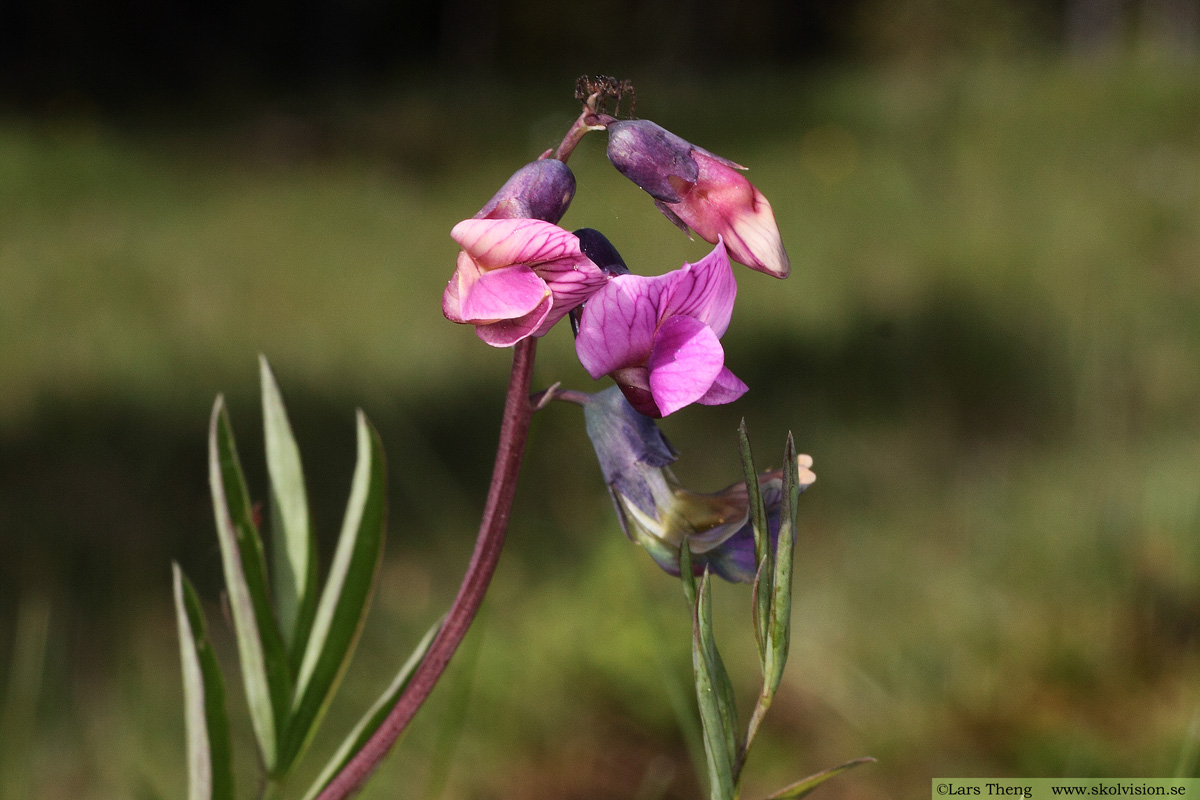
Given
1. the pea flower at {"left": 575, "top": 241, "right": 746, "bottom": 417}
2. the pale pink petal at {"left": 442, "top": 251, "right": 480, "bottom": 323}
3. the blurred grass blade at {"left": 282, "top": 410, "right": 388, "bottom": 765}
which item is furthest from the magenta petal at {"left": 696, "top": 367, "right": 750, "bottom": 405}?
the blurred grass blade at {"left": 282, "top": 410, "right": 388, "bottom": 765}

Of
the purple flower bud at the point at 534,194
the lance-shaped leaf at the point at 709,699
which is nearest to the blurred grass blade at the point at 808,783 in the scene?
the lance-shaped leaf at the point at 709,699

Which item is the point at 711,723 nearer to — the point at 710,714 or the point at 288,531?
the point at 710,714

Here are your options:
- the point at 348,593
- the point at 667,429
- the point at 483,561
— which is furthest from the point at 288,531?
the point at 667,429

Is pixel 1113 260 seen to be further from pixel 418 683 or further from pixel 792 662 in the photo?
pixel 418 683

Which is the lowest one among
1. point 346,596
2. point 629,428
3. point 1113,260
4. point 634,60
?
point 634,60

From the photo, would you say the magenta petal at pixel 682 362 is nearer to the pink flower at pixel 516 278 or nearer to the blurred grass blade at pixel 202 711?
the pink flower at pixel 516 278

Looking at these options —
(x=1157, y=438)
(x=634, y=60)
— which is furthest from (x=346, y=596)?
(x=634, y=60)
